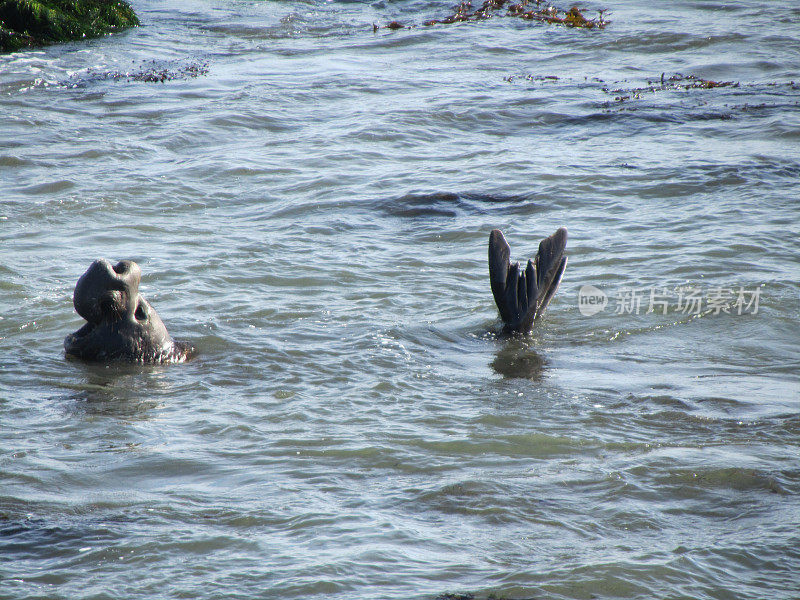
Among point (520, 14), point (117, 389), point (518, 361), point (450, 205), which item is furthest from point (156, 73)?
point (518, 361)

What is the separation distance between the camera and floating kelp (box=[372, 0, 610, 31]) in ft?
53.9

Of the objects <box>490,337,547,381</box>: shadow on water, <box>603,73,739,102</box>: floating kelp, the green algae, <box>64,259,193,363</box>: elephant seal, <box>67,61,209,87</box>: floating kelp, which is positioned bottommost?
<box>490,337,547,381</box>: shadow on water

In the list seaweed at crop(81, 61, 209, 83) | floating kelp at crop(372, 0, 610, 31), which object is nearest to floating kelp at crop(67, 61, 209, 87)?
seaweed at crop(81, 61, 209, 83)

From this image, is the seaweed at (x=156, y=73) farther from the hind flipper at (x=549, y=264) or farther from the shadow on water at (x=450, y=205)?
the hind flipper at (x=549, y=264)

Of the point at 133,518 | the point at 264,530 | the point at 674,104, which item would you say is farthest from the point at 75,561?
the point at 674,104

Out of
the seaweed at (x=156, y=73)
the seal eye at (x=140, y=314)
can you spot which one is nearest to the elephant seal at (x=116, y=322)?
the seal eye at (x=140, y=314)

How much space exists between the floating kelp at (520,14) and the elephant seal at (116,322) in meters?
12.9

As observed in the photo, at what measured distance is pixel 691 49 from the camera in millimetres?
14297

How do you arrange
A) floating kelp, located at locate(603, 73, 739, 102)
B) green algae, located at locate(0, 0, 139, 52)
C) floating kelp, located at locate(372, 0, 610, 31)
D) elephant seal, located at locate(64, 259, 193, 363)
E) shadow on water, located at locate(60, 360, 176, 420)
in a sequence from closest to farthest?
shadow on water, located at locate(60, 360, 176, 420), elephant seal, located at locate(64, 259, 193, 363), floating kelp, located at locate(603, 73, 739, 102), green algae, located at locate(0, 0, 139, 52), floating kelp, located at locate(372, 0, 610, 31)

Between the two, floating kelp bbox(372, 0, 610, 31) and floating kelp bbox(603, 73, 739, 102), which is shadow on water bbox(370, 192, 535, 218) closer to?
floating kelp bbox(603, 73, 739, 102)

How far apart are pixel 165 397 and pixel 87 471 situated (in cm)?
86

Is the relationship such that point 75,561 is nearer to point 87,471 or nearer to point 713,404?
point 87,471

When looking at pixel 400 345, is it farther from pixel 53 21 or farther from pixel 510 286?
pixel 53 21

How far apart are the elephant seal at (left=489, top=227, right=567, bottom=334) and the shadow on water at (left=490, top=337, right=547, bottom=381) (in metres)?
0.13
